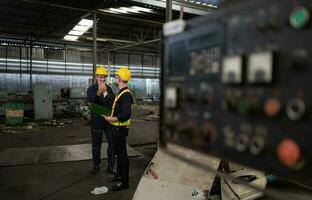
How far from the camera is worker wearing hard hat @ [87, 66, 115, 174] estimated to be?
3500 millimetres

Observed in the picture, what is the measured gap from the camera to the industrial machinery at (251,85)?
508 mm

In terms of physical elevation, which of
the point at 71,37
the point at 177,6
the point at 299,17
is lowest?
the point at 299,17

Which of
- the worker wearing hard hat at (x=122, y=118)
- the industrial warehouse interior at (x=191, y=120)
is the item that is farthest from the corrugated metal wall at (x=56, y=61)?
the worker wearing hard hat at (x=122, y=118)

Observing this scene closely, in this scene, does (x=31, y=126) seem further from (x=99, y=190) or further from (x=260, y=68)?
(x=260, y=68)

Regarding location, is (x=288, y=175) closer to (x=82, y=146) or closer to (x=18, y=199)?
(x=18, y=199)

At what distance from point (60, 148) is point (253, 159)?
473 centimetres

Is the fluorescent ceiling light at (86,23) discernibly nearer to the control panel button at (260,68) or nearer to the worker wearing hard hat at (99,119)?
the worker wearing hard hat at (99,119)

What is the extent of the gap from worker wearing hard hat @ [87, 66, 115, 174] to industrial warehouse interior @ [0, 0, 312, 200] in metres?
0.01

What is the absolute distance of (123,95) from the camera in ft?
9.81

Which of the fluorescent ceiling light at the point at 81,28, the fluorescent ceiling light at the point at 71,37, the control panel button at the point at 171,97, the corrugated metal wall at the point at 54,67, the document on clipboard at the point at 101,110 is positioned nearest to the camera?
the control panel button at the point at 171,97

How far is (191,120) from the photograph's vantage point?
2.45 feet

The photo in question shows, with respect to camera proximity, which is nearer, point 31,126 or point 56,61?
point 31,126

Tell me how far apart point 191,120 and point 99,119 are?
2.85m

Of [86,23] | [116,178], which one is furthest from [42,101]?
[116,178]
